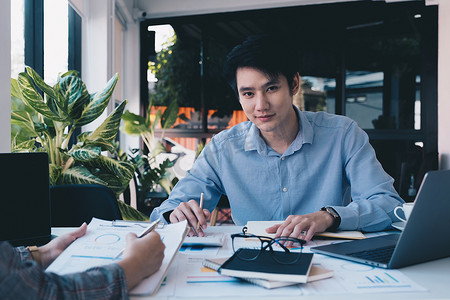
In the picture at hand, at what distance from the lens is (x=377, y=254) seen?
99cm

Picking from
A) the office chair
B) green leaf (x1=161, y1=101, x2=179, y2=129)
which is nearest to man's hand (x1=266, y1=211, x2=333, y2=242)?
the office chair

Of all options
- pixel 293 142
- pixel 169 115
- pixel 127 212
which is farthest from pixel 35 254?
pixel 169 115

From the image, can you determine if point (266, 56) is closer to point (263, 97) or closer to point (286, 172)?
point (263, 97)

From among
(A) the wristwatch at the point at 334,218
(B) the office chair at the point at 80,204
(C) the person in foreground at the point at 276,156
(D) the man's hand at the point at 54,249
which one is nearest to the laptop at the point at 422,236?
(A) the wristwatch at the point at 334,218

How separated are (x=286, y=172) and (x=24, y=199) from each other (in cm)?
100

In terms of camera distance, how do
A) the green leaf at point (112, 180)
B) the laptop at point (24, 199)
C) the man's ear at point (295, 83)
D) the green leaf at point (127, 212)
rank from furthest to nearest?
the green leaf at point (127, 212), the green leaf at point (112, 180), the man's ear at point (295, 83), the laptop at point (24, 199)

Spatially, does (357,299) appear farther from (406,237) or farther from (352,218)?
(352,218)

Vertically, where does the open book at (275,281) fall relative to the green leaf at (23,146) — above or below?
below

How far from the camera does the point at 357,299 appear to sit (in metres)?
0.74

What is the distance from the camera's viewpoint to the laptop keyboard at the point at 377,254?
0.95 meters

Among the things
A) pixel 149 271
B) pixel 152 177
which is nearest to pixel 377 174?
pixel 149 271

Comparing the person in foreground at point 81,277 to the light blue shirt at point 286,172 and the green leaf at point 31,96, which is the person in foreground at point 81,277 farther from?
the green leaf at point 31,96

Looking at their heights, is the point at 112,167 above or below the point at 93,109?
below

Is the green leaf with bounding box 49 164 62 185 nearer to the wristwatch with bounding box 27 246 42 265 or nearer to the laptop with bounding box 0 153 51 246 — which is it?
the laptop with bounding box 0 153 51 246
